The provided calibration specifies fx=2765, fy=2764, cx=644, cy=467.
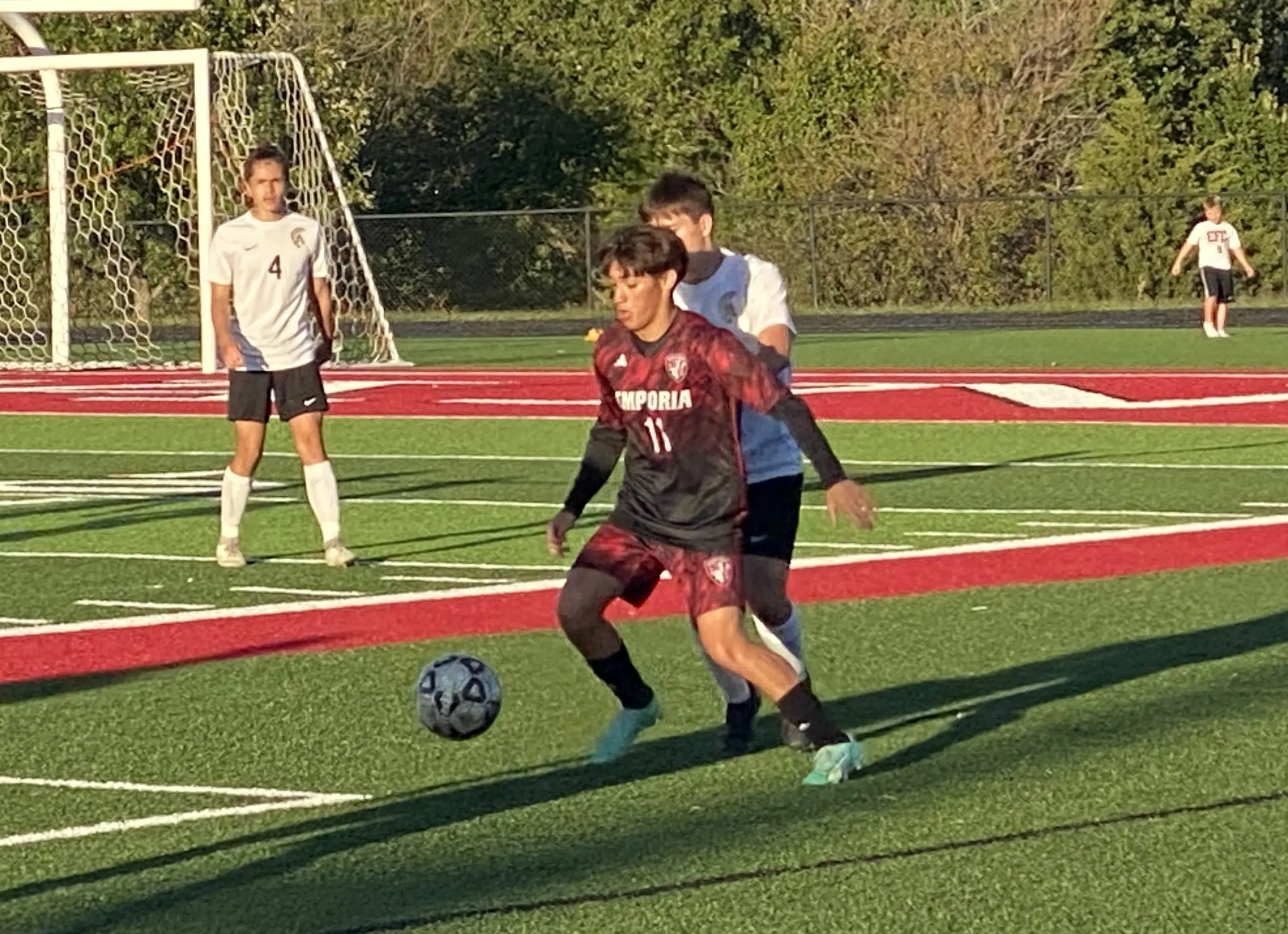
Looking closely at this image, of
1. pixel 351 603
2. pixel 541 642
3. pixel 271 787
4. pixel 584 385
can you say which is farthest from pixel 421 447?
pixel 271 787

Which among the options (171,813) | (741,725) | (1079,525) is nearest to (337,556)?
(1079,525)

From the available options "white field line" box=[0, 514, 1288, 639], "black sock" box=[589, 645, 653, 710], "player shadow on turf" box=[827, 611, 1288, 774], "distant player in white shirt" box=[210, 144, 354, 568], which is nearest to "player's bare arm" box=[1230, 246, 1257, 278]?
"white field line" box=[0, 514, 1288, 639]

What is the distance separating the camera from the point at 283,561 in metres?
14.1

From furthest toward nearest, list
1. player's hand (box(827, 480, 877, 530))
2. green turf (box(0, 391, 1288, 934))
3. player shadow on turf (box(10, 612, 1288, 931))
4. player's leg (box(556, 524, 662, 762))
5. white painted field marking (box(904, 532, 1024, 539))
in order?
→ white painted field marking (box(904, 532, 1024, 539))
player's leg (box(556, 524, 662, 762))
player's hand (box(827, 480, 877, 530))
player shadow on turf (box(10, 612, 1288, 931))
green turf (box(0, 391, 1288, 934))

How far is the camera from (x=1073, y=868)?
6930mm

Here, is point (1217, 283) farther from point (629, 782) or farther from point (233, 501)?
point (629, 782)

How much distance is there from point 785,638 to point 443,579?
4.83m

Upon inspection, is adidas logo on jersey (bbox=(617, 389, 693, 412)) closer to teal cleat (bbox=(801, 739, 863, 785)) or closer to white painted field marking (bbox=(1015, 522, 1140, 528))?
teal cleat (bbox=(801, 739, 863, 785))

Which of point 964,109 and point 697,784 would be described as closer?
point 697,784

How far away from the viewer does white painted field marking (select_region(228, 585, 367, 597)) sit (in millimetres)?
12695

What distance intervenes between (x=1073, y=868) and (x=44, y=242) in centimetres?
3269

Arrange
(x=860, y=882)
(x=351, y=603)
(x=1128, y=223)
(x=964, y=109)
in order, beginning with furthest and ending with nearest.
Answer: (x=964, y=109)
(x=1128, y=223)
(x=351, y=603)
(x=860, y=882)

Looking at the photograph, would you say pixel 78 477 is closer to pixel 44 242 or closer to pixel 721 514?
pixel 721 514

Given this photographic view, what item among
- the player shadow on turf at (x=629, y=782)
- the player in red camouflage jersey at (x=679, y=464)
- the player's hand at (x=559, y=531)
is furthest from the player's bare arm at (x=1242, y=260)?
the player in red camouflage jersey at (x=679, y=464)
